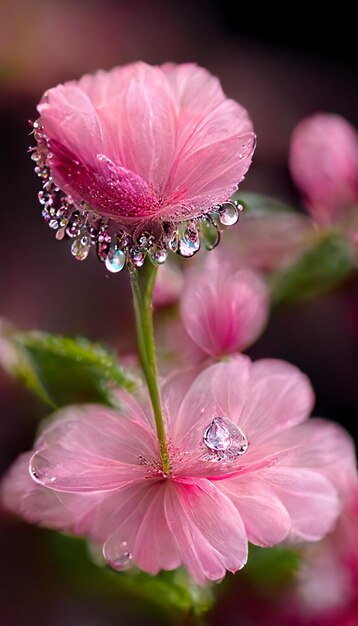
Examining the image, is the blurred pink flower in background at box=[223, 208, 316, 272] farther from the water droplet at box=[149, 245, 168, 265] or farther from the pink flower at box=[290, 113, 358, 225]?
the water droplet at box=[149, 245, 168, 265]

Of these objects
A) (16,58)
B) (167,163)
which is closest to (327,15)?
(16,58)

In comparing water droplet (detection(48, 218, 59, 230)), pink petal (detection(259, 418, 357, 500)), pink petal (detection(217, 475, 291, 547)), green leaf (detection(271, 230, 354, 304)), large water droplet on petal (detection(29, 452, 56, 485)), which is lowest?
green leaf (detection(271, 230, 354, 304))

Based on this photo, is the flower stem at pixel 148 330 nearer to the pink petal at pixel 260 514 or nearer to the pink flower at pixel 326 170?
the pink petal at pixel 260 514

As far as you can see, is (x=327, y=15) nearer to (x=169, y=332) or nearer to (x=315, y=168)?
(x=315, y=168)

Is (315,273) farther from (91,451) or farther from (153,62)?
(153,62)

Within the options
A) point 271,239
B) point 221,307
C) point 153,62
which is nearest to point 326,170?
point 271,239

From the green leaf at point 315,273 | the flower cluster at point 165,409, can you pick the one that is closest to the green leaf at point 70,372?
the flower cluster at point 165,409

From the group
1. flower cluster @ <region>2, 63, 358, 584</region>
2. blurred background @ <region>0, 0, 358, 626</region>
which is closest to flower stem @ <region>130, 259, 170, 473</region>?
flower cluster @ <region>2, 63, 358, 584</region>
